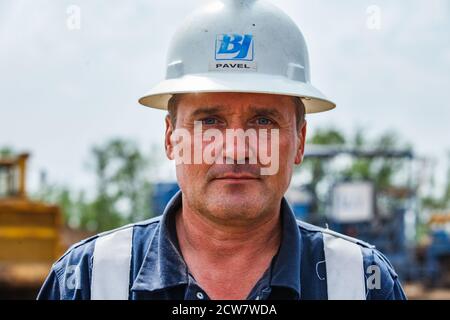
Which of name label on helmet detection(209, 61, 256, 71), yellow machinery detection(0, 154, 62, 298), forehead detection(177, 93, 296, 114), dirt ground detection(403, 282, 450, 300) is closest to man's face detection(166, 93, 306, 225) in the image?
forehead detection(177, 93, 296, 114)

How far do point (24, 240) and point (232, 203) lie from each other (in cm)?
955

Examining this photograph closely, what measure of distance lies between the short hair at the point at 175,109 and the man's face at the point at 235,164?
0.06 metres

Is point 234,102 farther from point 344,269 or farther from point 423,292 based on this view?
point 423,292

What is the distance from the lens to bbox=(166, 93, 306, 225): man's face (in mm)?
2469

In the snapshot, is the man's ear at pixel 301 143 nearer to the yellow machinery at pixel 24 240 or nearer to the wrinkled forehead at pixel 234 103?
the wrinkled forehead at pixel 234 103

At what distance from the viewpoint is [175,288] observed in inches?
100

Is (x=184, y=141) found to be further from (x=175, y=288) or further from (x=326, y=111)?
(x=326, y=111)

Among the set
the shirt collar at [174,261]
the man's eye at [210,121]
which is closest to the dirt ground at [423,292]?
the shirt collar at [174,261]

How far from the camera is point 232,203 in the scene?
8.12ft

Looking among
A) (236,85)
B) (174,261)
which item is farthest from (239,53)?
(174,261)

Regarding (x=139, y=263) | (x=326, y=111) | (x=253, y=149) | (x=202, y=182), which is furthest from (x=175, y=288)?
(x=326, y=111)

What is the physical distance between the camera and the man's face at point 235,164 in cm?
247

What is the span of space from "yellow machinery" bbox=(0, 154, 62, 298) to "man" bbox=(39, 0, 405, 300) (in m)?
8.80

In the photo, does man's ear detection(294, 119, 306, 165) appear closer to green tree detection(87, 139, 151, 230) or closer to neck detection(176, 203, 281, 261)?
neck detection(176, 203, 281, 261)
